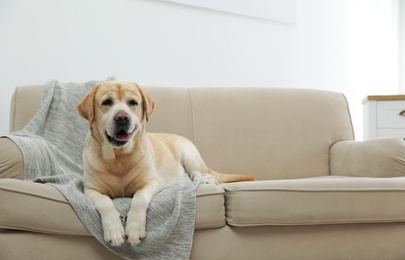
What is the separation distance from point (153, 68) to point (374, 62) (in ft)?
6.99

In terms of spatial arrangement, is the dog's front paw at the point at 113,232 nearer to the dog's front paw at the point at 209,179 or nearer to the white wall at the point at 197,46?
the dog's front paw at the point at 209,179

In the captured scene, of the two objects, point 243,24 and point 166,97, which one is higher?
point 243,24

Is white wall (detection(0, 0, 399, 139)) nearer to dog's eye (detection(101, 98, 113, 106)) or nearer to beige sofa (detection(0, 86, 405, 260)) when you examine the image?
beige sofa (detection(0, 86, 405, 260))

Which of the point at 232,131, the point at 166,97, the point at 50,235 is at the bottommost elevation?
the point at 50,235

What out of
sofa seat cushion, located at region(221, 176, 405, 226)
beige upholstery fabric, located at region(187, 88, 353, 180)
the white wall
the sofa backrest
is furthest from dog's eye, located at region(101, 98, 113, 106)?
the white wall

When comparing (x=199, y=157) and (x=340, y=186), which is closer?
(x=340, y=186)

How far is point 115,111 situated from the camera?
1871 mm

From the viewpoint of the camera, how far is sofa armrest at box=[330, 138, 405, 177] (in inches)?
94.0

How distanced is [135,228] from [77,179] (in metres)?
0.49

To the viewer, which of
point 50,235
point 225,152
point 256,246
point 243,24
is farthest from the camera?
point 243,24

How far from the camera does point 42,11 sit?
9.23 feet

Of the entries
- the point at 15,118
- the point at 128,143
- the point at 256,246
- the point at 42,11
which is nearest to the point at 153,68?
the point at 42,11

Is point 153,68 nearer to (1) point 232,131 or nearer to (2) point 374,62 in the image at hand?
(1) point 232,131

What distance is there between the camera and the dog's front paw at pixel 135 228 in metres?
1.71
